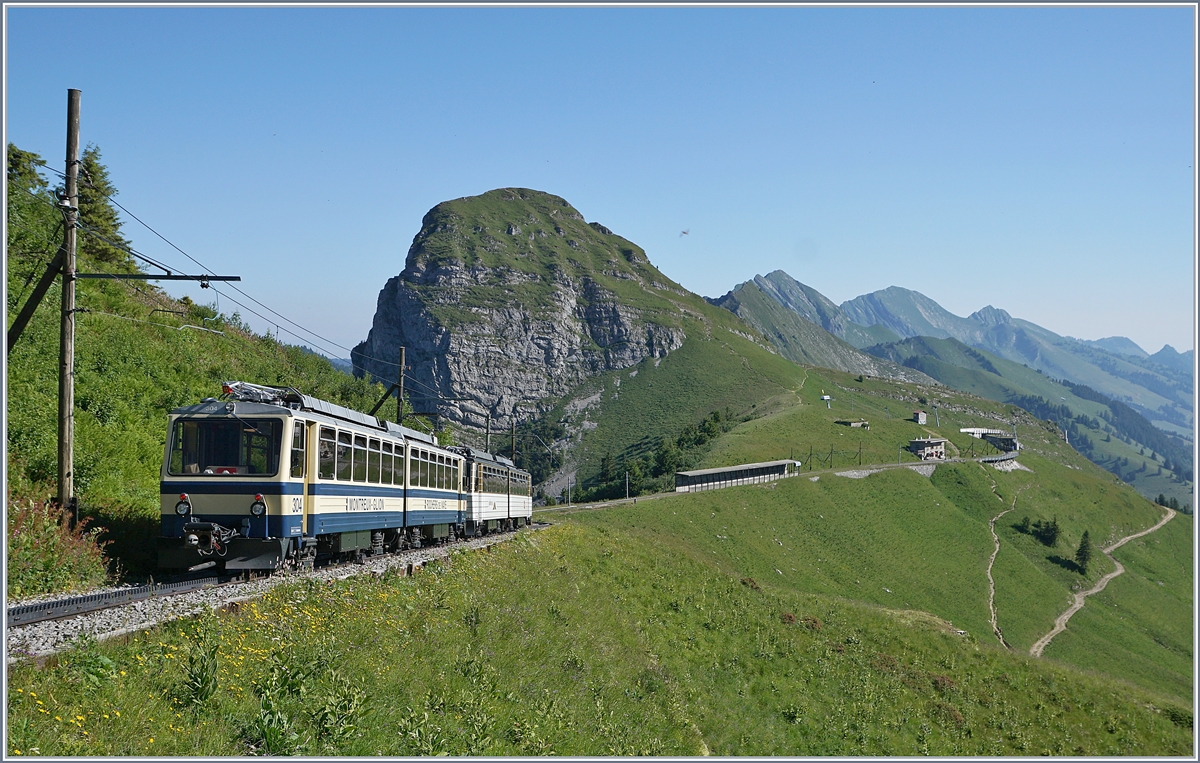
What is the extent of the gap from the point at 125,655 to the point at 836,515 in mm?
96624

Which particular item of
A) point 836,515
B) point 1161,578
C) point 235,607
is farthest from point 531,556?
point 1161,578

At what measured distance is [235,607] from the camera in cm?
1307

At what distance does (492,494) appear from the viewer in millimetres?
41188

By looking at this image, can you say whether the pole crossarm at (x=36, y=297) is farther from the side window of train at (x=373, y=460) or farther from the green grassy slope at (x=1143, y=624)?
the green grassy slope at (x=1143, y=624)

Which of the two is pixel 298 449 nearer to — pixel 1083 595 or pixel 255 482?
pixel 255 482

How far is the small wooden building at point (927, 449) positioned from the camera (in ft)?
491

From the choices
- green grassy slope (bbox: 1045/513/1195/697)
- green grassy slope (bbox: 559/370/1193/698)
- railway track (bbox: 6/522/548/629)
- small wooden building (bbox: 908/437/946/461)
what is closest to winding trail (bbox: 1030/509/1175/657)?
green grassy slope (bbox: 1045/513/1195/697)

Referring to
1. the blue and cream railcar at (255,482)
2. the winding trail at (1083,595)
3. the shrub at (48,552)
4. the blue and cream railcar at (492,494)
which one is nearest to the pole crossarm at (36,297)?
the blue and cream railcar at (255,482)

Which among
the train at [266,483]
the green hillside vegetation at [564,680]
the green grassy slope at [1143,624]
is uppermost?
the train at [266,483]

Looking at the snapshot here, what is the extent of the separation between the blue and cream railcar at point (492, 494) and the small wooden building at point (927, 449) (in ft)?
380

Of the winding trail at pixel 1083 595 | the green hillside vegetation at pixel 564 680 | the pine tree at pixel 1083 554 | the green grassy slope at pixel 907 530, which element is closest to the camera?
the green hillside vegetation at pixel 564 680

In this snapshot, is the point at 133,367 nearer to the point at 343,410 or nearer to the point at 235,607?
the point at 343,410

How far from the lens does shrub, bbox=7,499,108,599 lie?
49.2ft

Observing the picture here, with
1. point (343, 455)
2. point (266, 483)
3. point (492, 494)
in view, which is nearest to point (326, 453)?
point (343, 455)
